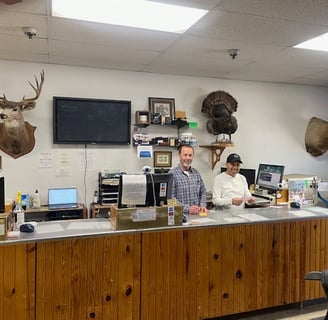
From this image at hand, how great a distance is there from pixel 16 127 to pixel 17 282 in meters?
2.27

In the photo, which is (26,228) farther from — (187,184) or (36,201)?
(36,201)

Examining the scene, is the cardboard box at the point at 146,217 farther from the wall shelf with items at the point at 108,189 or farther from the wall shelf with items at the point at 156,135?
the wall shelf with items at the point at 156,135

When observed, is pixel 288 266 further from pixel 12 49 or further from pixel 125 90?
pixel 12 49

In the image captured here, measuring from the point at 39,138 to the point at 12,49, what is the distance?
1.13 metres

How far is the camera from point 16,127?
4035 millimetres

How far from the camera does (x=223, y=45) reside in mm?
3480

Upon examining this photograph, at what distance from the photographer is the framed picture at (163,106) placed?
4750 millimetres

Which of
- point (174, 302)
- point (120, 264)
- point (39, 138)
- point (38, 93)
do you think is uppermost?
point (38, 93)

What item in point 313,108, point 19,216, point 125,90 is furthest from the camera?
point 313,108

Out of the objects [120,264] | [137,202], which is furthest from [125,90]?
[120,264]

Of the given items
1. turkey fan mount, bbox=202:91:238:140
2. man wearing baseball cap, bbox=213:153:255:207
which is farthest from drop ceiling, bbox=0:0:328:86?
man wearing baseball cap, bbox=213:153:255:207

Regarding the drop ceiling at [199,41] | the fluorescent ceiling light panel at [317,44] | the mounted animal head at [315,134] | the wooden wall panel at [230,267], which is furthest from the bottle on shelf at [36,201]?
the mounted animal head at [315,134]

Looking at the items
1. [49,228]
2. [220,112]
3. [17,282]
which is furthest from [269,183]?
[17,282]

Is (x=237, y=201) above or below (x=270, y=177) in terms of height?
below
